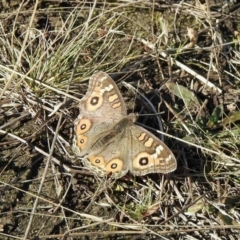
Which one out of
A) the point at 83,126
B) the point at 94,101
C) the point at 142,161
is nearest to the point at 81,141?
the point at 83,126

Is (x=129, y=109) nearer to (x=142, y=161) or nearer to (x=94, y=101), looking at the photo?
(x=94, y=101)

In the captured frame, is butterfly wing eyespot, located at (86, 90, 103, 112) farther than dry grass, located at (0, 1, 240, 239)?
Yes

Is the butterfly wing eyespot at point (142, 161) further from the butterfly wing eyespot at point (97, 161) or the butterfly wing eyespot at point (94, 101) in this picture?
the butterfly wing eyespot at point (94, 101)

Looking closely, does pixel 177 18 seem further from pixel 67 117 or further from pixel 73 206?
pixel 73 206

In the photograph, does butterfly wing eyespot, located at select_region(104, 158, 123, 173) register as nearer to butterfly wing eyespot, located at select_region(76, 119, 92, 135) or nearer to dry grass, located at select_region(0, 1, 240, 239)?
dry grass, located at select_region(0, 1, 240, 239)

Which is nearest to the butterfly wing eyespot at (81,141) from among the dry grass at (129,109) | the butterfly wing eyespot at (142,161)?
the dry grass at (129,109)

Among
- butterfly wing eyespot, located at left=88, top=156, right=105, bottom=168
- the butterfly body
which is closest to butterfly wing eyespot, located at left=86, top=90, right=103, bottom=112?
the butterfly body
